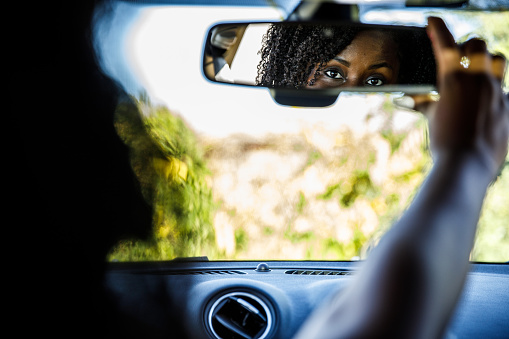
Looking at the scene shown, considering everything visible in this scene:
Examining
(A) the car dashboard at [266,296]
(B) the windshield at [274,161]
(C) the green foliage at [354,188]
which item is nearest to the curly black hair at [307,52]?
(A) the car dashboard at [266,296]

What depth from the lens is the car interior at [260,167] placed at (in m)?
1.64

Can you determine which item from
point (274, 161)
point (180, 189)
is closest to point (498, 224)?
point (274, 161)

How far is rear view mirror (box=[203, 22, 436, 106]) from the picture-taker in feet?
7.53

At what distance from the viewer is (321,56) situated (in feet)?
8.05

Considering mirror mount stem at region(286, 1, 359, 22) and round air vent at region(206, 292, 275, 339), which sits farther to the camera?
round air vent at region(206, 292, 275, 339)

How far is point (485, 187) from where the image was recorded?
2.14 feet

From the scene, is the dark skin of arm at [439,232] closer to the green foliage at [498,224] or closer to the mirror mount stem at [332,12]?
the mirror mount stem at [332,12]

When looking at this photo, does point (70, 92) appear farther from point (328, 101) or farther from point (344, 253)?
point (344, 253)

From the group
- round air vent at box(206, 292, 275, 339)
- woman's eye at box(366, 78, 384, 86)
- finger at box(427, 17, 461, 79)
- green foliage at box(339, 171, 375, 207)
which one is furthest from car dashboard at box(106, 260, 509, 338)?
green foliage at box(339, 171, 375, 207)

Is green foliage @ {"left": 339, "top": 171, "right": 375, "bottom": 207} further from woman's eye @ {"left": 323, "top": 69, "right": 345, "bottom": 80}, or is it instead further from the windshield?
woman's eye @ {"left": 323, "top": 69, "right": 345, "bottom": 80}

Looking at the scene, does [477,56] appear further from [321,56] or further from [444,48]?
[321,56]

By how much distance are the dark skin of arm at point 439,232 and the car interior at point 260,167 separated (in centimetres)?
7

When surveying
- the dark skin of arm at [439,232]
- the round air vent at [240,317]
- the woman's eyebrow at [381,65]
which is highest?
the woman's eyebrow at [381,65]

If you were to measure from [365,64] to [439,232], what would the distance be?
73.6 inches
